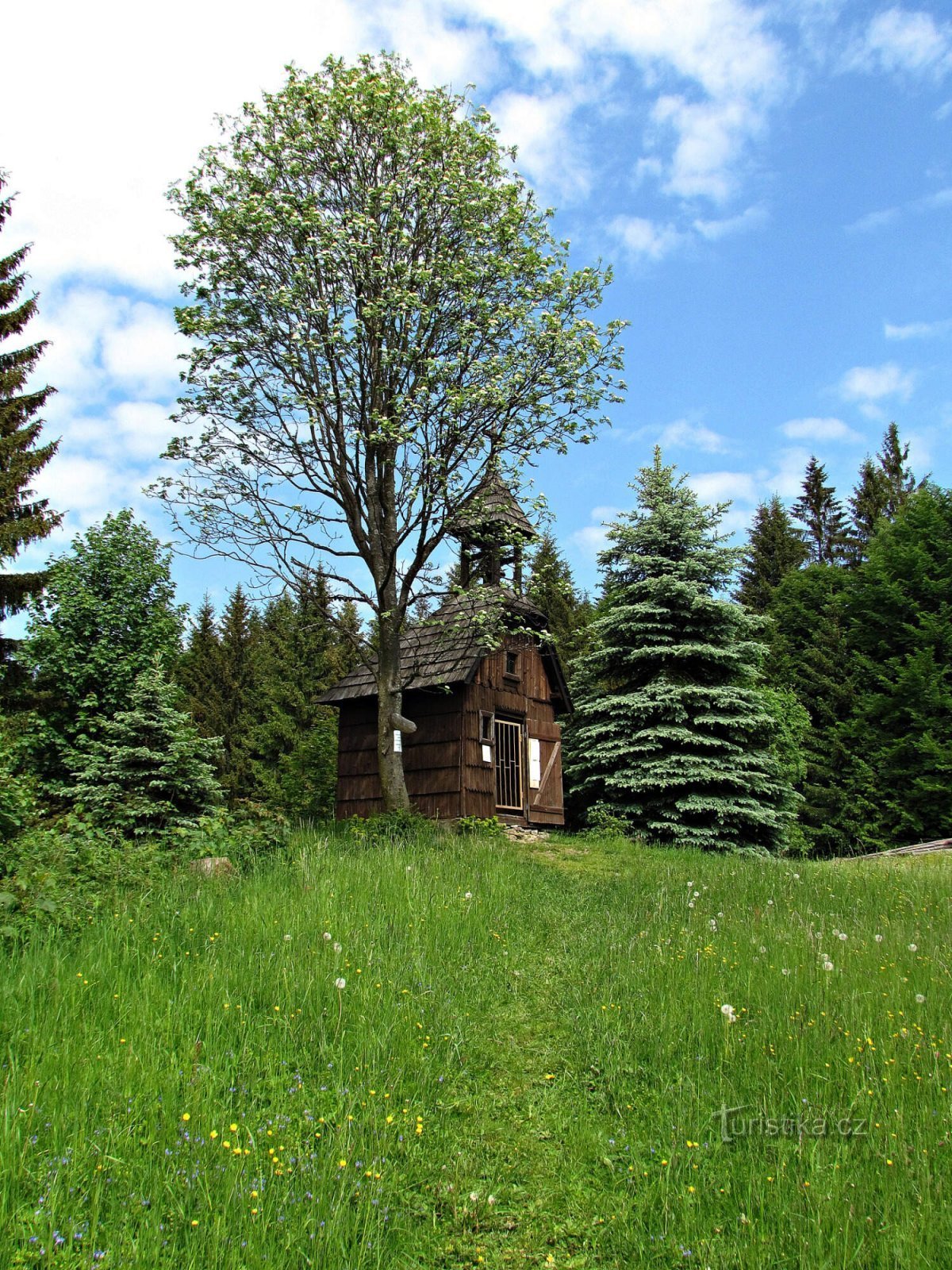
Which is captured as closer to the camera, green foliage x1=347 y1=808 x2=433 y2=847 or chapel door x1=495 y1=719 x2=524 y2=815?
green foliage x1=347 y1=808 x2=433 y2=847

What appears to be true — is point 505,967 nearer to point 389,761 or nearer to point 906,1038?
point 906,1038

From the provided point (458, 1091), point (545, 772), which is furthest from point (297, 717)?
point (458, 1091)

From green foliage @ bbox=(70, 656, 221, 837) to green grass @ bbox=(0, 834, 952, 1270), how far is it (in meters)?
10.0

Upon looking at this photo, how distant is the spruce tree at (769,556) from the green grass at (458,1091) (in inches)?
1415

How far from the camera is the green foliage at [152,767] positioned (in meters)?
17.6

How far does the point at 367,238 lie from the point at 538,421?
460cm

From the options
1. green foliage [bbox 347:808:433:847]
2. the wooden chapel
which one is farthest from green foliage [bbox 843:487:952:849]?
green foliage [bbox 347:808:433:847]

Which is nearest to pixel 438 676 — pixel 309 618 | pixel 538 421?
pixel 538 421

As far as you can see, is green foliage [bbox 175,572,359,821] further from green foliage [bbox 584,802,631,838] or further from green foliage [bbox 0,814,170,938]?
green foliage [bbox 0,814,170,938]

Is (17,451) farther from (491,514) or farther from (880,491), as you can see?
(880,491)

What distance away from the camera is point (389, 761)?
1755 cm

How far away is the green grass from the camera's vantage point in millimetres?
3930

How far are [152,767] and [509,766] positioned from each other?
27.3ft

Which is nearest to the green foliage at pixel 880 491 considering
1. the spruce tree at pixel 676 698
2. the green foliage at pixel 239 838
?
A: the spruce tree at pixel 676 698
